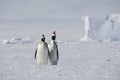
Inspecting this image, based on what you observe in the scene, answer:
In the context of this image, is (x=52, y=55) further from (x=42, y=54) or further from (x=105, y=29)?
(x=105, y=29)

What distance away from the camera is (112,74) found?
6.57 meters

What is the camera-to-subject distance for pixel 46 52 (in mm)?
8758

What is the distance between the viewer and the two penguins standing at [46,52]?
344 inches

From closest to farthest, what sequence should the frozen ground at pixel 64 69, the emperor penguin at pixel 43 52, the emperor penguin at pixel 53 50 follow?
1. the frozen ground at pixel 64 69
2. the emperor penguin at pixel 43 52
3. the emperor penguin at pixel 53 50

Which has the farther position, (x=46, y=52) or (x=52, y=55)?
(x=52, y=55)

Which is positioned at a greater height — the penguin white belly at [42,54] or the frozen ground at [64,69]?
the penguin white belly at [42,54]

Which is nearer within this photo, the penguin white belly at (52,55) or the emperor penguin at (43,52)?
the emperor penguin at (43,52)

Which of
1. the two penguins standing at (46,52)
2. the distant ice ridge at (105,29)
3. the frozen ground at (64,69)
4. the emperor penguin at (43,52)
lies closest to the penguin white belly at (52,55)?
the two penguins standing at (46,52)

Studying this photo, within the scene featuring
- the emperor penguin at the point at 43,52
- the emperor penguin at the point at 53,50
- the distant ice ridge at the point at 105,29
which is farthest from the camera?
the distant ice ridge at the point at 105,29

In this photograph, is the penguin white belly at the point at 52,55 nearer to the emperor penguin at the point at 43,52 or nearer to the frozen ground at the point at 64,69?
the emperor penguin at the point at 43,52

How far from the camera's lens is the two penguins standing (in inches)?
344

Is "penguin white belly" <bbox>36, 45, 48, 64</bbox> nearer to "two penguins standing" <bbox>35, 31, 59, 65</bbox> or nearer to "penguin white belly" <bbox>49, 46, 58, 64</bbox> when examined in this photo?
"two penguins standing" <bbox>35, 31, 59, 65</bbox>

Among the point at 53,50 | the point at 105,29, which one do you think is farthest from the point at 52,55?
the point at 105,29

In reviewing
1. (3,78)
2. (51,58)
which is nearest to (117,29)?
(51,58)
